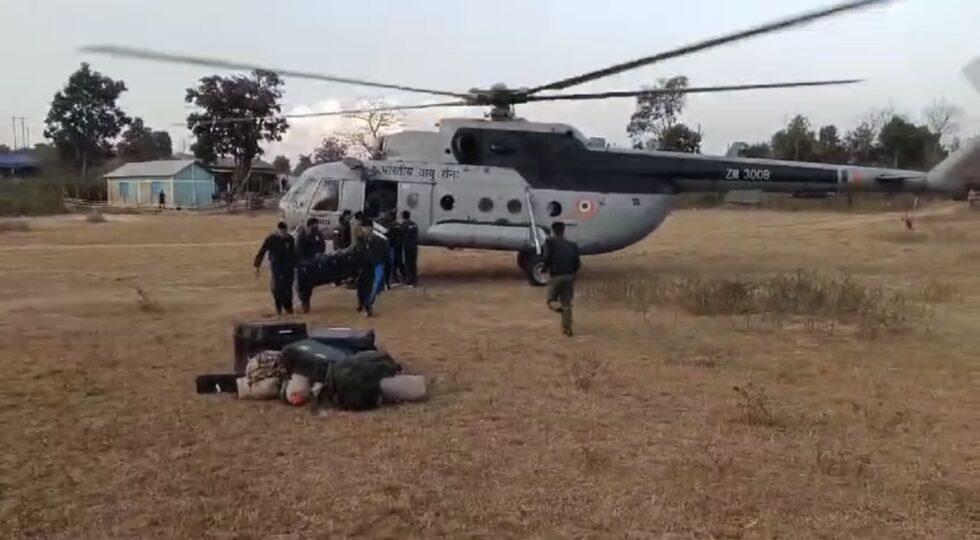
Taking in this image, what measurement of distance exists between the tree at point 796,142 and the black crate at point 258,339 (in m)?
61.4

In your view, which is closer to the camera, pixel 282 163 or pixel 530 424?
pixel 530 424

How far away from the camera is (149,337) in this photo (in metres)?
11.6

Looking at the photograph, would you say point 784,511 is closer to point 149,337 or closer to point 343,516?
point 343,516

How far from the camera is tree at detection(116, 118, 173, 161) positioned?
94188 millimetres

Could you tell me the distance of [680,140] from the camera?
72.1 m

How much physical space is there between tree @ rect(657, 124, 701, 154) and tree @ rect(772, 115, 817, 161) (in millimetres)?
6018

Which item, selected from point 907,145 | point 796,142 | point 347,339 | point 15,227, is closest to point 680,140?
point 796,142

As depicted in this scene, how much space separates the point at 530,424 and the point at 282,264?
671 cm

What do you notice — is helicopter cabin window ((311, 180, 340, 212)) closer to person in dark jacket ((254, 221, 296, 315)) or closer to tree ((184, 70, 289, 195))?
person in dark jacket ((254, 221, 296, 315))

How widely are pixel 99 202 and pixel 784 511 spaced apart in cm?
7040

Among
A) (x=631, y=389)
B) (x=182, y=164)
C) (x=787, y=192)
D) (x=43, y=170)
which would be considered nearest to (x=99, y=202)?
(x=182, y=164)

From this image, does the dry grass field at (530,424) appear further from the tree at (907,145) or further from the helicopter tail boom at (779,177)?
the tree at (907,145)

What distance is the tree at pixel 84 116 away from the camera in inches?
3364

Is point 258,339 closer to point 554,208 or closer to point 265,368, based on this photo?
point 265,368
